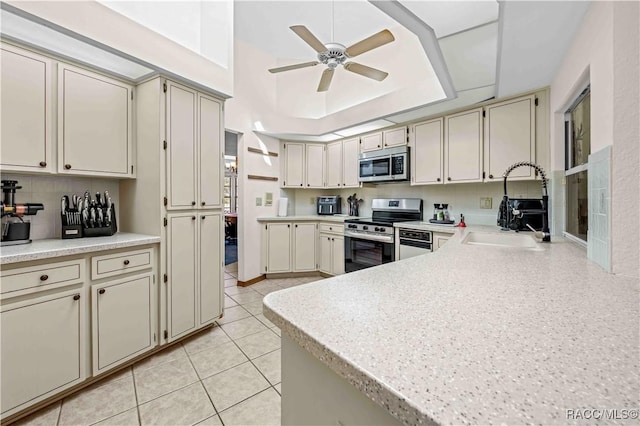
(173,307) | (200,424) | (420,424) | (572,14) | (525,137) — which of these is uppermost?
(572,14)

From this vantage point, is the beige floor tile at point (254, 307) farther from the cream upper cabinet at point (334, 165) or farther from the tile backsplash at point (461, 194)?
the cream upper cabinet at point (334, 165)

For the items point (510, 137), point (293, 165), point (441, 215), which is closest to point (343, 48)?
point (510, 137)

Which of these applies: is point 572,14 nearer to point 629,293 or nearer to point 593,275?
point 593,275

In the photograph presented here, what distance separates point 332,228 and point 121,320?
2.74 metres

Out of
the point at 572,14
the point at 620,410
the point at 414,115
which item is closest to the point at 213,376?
the point at 620,410

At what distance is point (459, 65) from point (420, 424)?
2412mm

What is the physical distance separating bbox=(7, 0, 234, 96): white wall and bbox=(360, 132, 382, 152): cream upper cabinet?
2190mm

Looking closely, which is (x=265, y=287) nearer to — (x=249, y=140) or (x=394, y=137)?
(x=249, y=140)

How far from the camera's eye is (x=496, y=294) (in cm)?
76

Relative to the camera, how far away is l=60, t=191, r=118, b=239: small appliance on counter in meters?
1.93

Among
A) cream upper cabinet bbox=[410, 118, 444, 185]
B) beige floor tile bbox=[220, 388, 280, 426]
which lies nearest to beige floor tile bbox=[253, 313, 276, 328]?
beige floor tile bbox=[220, 388, 280, 426]

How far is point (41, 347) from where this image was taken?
1.52 meters

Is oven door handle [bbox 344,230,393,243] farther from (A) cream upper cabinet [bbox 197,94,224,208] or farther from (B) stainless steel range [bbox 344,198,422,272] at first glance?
(A) cream upper cabinet [bbox 197,94,224,208]

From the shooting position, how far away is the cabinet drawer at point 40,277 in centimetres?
140
